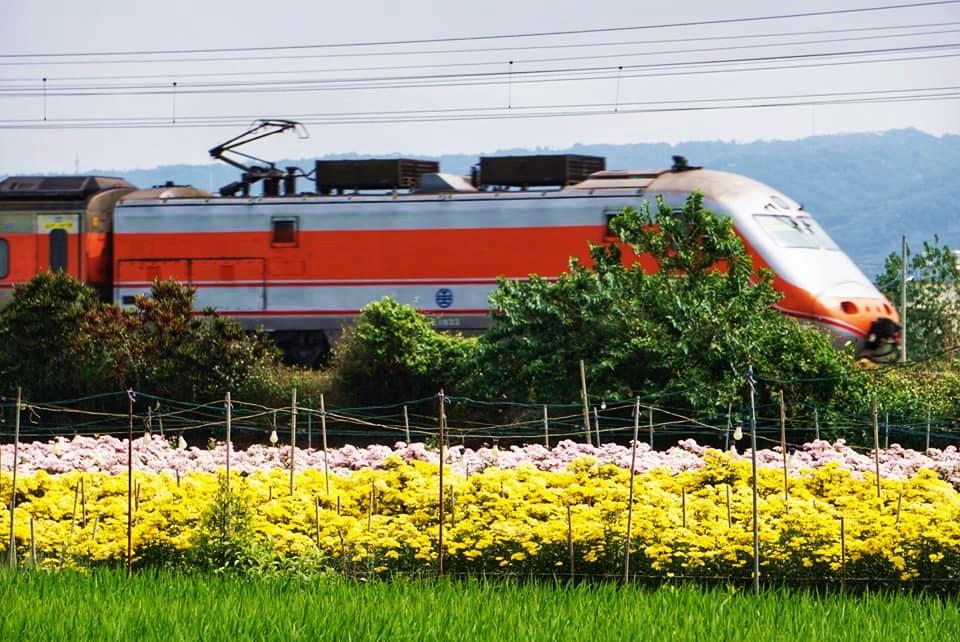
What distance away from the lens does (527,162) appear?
3278cm

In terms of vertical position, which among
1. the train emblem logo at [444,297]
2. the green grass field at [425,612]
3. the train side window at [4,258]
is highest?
the train side window at [4,258]

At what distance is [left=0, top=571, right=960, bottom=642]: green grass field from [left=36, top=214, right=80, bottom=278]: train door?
2030 cm

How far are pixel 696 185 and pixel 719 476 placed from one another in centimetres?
1237

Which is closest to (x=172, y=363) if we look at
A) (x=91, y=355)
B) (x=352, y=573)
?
(x=91, y=355)

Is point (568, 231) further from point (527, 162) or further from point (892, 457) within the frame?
point (892, 457)

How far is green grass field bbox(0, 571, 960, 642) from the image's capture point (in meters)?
12.0

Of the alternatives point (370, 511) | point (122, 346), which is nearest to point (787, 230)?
point (122, 346)

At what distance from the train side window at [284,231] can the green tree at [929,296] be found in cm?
1438

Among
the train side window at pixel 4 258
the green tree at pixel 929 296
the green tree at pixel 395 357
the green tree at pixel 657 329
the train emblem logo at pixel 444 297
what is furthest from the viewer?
the green tree at pixel 929 296

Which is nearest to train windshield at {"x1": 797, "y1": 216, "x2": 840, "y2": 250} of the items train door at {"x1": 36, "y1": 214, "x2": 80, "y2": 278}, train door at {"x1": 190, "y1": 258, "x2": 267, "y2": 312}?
train door at {"x1": 190, "y1": 258, "x2": 267, "y2": 312}

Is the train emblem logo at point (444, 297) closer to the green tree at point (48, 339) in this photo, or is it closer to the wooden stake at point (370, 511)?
the green tree at point (48, 339)

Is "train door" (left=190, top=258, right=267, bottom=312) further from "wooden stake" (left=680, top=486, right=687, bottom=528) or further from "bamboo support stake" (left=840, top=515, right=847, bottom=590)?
"bamboo support stake" (left=840, top=515, right=847, bottom=590)

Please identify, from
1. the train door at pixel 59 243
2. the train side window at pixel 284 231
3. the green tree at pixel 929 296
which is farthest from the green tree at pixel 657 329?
the green tree at pixel 929 296

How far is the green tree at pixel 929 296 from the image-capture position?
1623 inches
